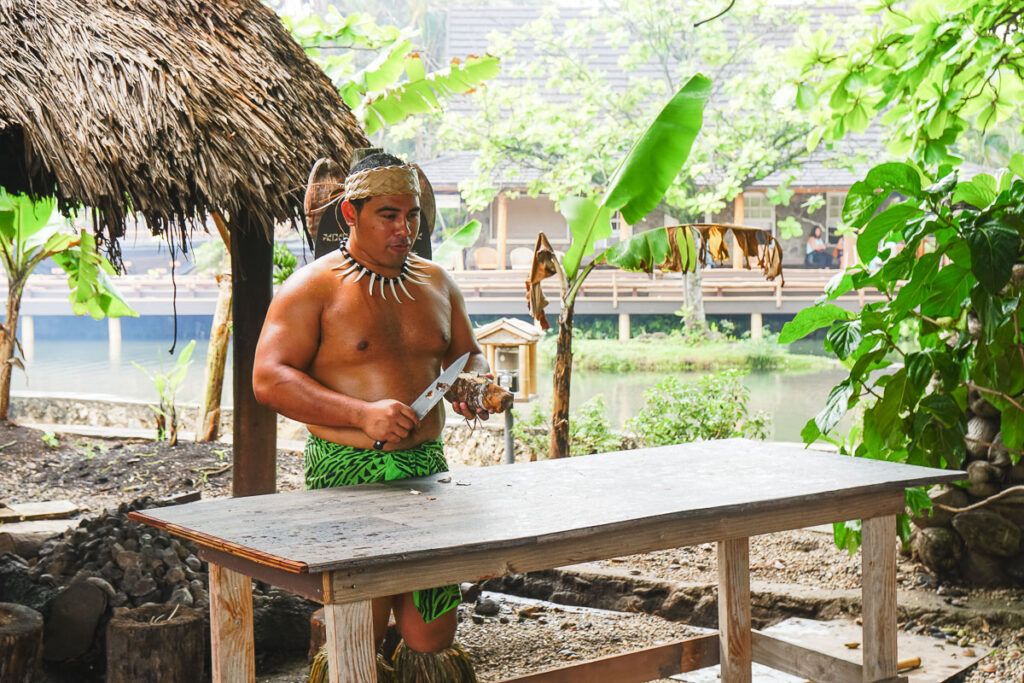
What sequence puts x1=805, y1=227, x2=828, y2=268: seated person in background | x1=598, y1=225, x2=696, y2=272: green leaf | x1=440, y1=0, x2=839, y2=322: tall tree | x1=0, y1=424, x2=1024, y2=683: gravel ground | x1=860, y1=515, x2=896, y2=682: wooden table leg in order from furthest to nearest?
x1=805, y1=227, x2=828, y2=268: seated person in background < x1=440, y1=0, x2=839, y2=322: tall tree < x1=598, y1=225, x2=696, y2=272: green leaf < x1=0, y1=424, x2=1024, y2=683: gravel ground < x1=860, y1=515, x2=896, y2=682: wooden table leg

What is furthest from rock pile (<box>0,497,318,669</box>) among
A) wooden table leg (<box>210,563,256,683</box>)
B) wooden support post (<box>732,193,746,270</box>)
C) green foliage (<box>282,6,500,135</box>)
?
wooden support post (<box>732,193,746,270</box>)

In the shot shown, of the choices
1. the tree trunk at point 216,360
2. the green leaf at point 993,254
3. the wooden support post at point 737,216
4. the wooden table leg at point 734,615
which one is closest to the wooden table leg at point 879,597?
the wooden table leg at point 734,615

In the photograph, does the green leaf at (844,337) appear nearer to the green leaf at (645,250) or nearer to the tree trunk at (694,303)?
the green leaf at (645,250)

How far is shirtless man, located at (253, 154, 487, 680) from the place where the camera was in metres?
2.55

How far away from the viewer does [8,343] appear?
7.98m

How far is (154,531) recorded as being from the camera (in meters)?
4.53

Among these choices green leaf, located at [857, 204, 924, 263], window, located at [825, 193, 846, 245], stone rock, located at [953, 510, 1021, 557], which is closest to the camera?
green leaf, located at [857, 204, 924, 263]

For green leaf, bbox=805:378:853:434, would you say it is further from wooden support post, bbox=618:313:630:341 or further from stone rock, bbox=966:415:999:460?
wooden support post, bbox=618:313:630:341

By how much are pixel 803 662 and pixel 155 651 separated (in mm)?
2164

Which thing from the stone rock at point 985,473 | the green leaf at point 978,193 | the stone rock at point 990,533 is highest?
the green leaf at point 978,193

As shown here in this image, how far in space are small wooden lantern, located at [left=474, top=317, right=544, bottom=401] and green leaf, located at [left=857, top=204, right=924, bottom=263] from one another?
3443mm

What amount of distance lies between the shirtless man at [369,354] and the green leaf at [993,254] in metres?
1.56

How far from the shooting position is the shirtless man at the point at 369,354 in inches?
→ 101

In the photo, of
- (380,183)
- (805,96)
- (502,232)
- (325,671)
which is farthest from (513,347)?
(502,232)
